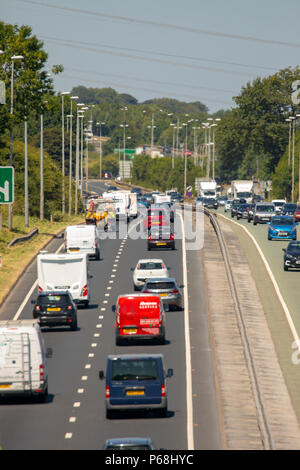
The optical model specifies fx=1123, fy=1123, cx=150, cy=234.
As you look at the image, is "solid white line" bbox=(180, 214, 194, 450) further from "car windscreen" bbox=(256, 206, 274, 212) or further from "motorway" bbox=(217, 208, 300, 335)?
"car windscreen" bbox=(256, 206, 274, 212)

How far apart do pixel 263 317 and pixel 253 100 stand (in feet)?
454

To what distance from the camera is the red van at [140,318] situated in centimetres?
4388

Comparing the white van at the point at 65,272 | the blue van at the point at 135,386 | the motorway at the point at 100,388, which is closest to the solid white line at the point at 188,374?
the motorway at the point at 100,388

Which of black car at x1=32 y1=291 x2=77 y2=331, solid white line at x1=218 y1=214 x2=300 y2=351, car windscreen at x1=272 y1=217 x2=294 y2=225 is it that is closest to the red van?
black car at x1=32 y1=291 x2=77 y2=331

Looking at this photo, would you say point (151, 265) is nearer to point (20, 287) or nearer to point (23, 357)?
point (20, 287)

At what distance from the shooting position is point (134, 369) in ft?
104

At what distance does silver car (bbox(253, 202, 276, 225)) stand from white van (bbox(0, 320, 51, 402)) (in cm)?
6069

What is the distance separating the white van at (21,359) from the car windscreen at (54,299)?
527 inches

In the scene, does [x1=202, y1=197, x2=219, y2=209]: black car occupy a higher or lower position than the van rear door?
higher

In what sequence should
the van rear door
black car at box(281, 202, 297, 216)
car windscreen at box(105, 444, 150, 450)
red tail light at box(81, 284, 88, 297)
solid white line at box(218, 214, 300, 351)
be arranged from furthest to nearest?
black car at box(281, 202, 297, 216) → red tail light at box(81, 284, 88, 297) → solid white line at box(218, 214, 300, 351) → the van rear door → car windscreen at box(105, 444, 150, 450)

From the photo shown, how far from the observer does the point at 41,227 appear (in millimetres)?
92125

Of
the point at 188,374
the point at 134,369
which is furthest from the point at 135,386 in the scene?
the point at 188,374

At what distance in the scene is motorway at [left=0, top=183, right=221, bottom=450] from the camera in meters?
30.0
